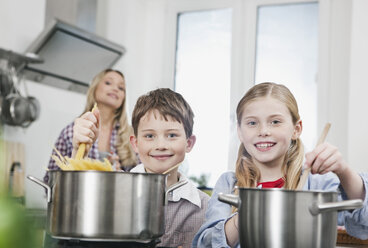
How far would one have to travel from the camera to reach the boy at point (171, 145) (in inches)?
39.6

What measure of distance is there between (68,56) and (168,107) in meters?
2.02

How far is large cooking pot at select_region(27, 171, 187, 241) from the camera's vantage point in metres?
0.62

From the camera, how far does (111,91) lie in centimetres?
204

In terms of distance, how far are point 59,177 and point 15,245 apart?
0.51 m

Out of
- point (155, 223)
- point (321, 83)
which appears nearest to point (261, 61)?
point (321, 83)

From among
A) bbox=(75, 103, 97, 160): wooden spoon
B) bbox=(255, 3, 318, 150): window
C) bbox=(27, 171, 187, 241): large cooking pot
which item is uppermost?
bbox=(255, 3, 318, 150): window

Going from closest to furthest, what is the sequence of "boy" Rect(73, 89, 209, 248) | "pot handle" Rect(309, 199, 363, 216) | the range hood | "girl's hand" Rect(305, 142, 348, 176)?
"pot handle" Rect(309, 199, 363, 216) → "girl's hand" Rect(305, 142, 348, 176) → "boy" Rect(73, 89, 209, 248) → the range hood

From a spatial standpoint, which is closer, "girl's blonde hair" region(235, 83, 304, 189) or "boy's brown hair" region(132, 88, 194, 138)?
"girl's blonde hair" region(235, 83, 304, 189)

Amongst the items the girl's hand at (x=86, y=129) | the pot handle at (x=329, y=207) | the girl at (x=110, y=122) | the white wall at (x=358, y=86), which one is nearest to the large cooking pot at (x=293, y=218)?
the pot handle at (x=329, y=207)

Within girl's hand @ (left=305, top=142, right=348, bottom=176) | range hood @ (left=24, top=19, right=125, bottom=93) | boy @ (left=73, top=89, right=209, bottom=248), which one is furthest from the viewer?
range hood @ (left=24, top=19, right=125, bottom=93)

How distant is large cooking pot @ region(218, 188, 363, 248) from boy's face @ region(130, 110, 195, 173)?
441mm

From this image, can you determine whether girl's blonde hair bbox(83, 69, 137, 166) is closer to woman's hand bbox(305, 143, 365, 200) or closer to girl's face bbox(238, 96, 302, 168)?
girl's face bbox(238, 96, 302, 168)

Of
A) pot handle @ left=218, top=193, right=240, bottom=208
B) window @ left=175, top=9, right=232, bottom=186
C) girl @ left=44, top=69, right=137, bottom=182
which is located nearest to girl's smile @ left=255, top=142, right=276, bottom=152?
pot handle @ left=218, top=193, right=240, bottom=208

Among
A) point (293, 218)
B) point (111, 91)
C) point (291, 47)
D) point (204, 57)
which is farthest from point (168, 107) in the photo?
point (204, 57)
